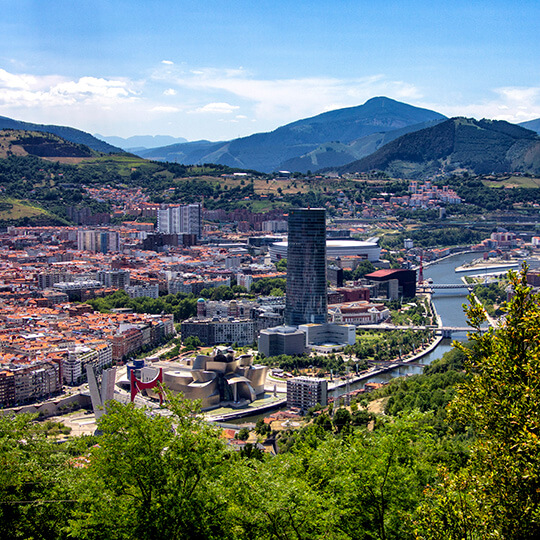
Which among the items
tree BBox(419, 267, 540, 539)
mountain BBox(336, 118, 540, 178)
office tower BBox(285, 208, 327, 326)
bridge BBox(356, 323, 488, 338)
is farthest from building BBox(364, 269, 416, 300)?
mountain BBox(336, 118, 540, 178)

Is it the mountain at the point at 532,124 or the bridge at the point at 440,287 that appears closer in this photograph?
the bridge at the point at 440,287

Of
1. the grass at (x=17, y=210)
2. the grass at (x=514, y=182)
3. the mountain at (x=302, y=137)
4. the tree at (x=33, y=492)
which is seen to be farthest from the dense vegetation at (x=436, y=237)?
the mountain at (x=302, y=137)

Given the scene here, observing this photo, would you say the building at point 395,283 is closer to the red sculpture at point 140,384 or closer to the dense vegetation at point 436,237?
the dense vegetation at point 436,237

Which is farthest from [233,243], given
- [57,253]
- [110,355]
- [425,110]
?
[425,110]

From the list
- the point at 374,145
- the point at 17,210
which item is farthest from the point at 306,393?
the point at 374,145

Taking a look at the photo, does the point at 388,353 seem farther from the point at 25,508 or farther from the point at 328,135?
the point at 328,135

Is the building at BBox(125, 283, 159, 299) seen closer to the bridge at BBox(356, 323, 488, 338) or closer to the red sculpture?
the bridge at BBox(356, 323, 488, 338)
